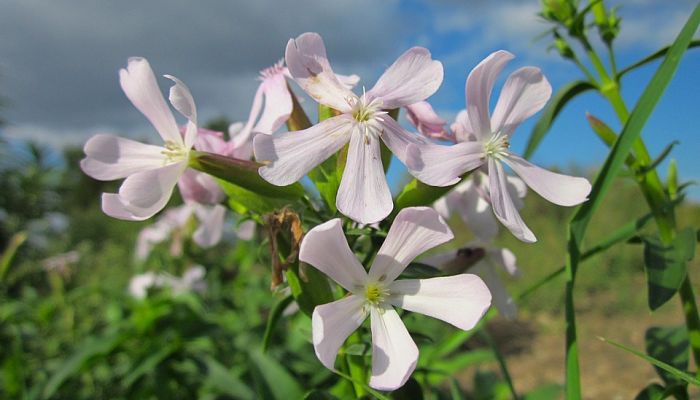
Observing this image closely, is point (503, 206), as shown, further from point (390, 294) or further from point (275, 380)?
point (275, 380)

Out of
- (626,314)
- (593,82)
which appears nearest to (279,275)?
(593,82)

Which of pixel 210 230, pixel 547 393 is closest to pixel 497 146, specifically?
pixel 210 230

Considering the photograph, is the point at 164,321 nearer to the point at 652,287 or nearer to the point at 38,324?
the point at 38,324

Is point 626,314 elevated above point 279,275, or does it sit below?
below

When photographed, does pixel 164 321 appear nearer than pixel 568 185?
No

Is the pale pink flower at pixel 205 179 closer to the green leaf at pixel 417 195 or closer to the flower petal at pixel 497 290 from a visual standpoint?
the green leaf at pixel 417 195

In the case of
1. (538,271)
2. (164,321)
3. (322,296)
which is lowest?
(538,271)

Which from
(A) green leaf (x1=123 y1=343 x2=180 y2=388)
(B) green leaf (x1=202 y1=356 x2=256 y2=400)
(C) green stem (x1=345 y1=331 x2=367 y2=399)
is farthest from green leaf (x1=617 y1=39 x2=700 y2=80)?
(A) green leaf (x1=123 y1=343 x2=180 y2=388)
